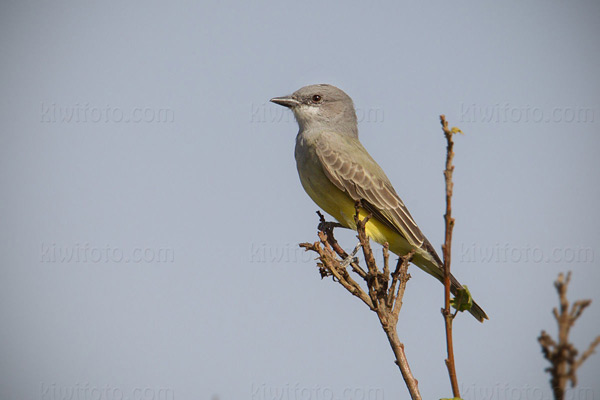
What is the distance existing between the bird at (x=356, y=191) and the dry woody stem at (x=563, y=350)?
189 inches

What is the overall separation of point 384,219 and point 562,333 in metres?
5.24

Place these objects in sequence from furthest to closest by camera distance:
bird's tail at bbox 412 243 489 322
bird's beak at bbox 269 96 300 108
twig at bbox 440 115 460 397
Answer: bird's beak at bbox 269 96 300 108 → bird's tail at bbox 412 243 489 322 → twig at bbox 440 115 460 397

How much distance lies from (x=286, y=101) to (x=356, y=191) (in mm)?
2012

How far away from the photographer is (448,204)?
3.02 metres

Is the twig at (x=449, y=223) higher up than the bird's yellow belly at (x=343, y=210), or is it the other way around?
the bird's yellow belly at (x=343, y=210)

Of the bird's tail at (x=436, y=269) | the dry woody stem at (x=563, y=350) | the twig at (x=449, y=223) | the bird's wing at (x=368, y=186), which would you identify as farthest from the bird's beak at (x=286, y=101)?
the dry woody stem at (x=563, y=350)

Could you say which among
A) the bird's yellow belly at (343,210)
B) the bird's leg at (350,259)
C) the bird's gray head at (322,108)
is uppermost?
the bird's gray head at (322,108)

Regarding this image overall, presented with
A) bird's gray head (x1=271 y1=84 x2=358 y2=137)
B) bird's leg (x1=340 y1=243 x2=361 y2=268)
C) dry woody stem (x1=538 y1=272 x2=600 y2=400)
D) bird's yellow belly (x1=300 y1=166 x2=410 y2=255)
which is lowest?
dry woody stem (x1=538 y1=272 x2=600 y2=400)

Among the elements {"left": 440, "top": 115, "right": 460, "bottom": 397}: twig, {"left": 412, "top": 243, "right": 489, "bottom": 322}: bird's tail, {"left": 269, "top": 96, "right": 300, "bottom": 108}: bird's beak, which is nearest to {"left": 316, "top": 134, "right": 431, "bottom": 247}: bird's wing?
{"left": 412, "top": 243, "right": 489, "bottom": 322}: bird's tail

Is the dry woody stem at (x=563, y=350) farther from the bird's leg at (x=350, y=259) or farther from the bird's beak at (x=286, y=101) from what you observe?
the bird's beak at (x=286, y=101)

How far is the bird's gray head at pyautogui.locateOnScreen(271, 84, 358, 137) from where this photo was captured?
872cm

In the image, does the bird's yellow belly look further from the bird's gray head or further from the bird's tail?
the bird's gray head

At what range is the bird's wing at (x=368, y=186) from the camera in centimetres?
740

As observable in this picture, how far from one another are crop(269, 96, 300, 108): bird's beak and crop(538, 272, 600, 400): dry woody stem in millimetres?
6852
